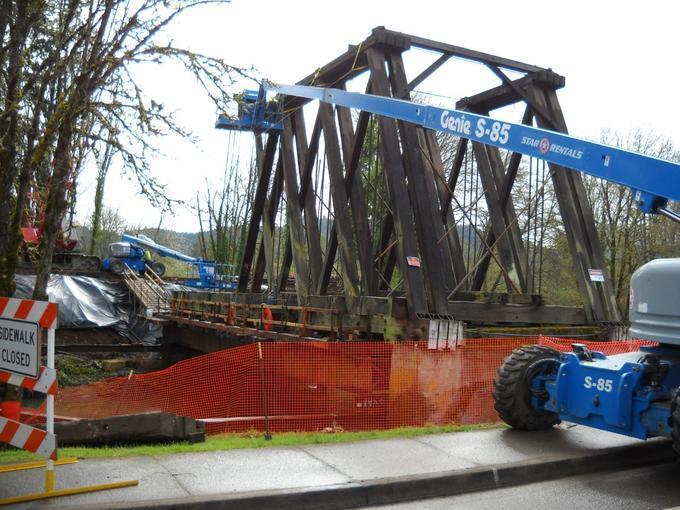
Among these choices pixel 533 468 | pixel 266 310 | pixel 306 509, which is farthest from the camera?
pixel 266 310

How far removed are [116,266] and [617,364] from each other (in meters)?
28.5

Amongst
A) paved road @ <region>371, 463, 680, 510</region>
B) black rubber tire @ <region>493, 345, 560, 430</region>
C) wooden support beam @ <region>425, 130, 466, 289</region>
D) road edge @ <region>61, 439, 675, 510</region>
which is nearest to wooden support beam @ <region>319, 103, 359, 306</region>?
wooden support beam @ <region>425, 130, 466, 289</region>

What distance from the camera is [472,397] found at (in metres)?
9.25

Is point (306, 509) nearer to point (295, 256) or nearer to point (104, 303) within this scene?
point (295, 256)

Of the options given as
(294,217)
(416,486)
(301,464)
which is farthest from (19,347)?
(294,217)

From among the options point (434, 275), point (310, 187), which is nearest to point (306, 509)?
point (434, 275)

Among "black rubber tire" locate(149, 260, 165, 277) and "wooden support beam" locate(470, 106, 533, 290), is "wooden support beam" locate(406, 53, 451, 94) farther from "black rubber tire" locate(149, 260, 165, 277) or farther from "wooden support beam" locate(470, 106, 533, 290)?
"black rubber tire" locate(149, 260, 165, 277)

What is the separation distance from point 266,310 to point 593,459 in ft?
27.4

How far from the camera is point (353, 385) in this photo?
9.62 m

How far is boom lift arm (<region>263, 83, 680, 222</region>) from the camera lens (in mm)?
6465

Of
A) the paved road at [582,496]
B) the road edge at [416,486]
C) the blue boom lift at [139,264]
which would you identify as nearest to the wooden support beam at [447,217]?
the road edge at [416,486]

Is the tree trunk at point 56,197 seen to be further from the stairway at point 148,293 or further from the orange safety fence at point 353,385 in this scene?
the stairway at point 148,293

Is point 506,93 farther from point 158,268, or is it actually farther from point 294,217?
point 158,268

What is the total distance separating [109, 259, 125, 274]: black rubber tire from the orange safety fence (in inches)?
898
